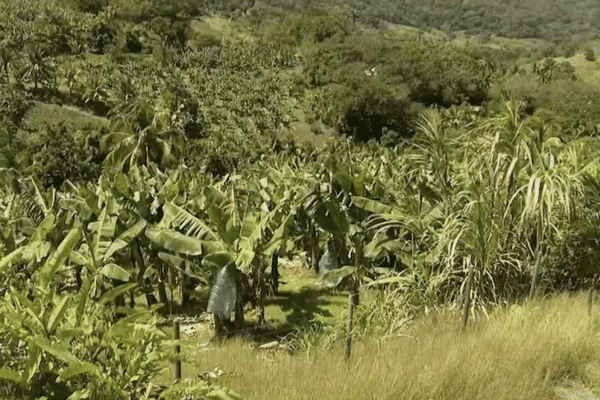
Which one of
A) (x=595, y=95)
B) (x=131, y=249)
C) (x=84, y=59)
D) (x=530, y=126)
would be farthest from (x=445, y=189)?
(x=84, y=59)

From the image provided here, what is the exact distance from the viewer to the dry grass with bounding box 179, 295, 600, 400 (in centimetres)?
489

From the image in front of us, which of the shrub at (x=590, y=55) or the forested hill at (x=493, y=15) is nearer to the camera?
the shrub at (x=590, y=55)

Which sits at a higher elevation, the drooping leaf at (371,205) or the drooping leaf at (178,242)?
the drooping leaf at (371,205)

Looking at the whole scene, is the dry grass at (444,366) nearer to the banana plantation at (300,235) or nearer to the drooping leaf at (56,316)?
the banana plantation at (300,235)

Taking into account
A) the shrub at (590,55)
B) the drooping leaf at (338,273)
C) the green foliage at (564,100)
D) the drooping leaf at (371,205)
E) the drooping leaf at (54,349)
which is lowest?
the drooping leaf at (338,273)

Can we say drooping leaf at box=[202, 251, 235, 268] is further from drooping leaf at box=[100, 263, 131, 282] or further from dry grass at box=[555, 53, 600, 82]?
dry grass at box=[555, 53, 600, 82]

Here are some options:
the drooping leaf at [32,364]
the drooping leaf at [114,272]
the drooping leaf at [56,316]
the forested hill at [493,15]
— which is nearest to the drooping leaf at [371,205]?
the drooping leaf at [114,272]

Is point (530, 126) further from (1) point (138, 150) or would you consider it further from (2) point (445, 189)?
(1) point (138, 150)

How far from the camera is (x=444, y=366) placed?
5.12 metres

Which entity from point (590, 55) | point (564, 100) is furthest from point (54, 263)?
point (590, 55)

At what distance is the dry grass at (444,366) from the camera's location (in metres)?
4.89

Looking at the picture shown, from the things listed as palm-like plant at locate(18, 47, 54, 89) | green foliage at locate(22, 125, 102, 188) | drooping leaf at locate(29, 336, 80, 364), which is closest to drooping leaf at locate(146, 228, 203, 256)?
drooping leaf at locate(29, 336, 80, 364)

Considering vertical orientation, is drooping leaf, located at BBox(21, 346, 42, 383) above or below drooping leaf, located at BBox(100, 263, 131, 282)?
A: above

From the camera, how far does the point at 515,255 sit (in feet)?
28.4
